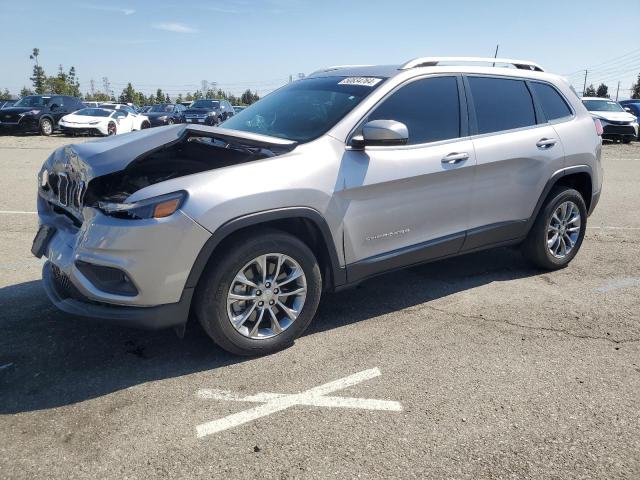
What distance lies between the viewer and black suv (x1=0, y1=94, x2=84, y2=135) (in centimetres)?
2112

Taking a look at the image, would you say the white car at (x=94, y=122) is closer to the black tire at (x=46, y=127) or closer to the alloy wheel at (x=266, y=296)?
the black tire at (x=46, y=127)

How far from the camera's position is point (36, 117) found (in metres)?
21.7

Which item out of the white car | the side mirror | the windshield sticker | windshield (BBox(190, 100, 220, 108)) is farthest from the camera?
windshield (BBox(190, 100, 220, 108))

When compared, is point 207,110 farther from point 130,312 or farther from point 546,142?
point 130,312

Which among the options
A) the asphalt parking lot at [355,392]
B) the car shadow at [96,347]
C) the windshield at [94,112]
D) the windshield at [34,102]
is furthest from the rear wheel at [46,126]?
the car shadow at [96,347]

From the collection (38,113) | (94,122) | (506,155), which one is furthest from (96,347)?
(38,113)

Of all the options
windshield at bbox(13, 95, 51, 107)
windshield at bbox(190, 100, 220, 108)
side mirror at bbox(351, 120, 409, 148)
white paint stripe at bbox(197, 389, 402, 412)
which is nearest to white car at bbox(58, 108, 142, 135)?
windshield at bbox(13, 95, 51, 107)

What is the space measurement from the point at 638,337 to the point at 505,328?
2.98 feet

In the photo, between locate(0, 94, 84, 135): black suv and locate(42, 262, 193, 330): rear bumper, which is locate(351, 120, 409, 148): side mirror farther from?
locate(0, 94, 84, 135): black suv

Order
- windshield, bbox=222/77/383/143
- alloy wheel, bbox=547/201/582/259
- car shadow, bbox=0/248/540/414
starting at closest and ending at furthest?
car shadow, bbox=0/248/540/414
windshield, bbox=222/77/383/143
alloy wheel, bbox=547/201/582/259

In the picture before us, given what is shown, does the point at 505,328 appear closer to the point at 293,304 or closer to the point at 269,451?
the point at 293,304

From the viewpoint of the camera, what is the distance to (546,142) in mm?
4691

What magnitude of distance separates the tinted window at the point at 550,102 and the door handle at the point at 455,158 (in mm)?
1265

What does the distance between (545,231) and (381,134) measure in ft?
7.23
